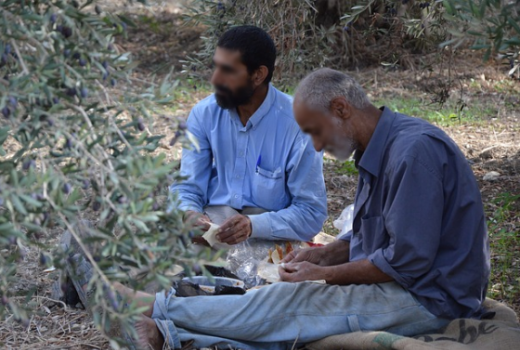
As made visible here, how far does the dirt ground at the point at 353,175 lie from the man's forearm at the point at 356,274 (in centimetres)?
107

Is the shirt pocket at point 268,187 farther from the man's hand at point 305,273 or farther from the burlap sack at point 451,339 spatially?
the burlap sack at point 451,339

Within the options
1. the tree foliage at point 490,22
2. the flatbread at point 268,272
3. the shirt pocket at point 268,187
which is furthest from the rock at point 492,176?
the tree foliage at point 490,22

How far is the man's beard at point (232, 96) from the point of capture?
4.34 m

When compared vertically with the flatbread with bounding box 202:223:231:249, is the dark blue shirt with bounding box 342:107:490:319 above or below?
above

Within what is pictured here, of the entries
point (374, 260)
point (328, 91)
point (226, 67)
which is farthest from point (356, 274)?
point (226, 67)

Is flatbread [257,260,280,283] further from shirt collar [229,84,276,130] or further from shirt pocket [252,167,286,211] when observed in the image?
shirt collar [229,84,276,130]

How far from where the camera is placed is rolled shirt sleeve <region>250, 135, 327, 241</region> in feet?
14.0

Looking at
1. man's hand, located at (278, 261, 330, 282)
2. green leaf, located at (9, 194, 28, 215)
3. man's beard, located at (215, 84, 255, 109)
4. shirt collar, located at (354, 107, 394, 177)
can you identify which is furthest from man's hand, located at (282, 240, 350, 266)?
green leaf, located at (9, 194, 28, 215)

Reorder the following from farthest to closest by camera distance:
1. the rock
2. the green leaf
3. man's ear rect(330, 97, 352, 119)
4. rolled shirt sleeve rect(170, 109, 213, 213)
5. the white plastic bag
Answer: the rock, the white plastic bag, rolled shirt sleeve rect(170, 109, 213, 213), man's ear rect(330, 97, 352, 119), the green leaf

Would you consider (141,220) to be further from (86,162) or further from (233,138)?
(233,138)

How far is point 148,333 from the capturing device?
350cm

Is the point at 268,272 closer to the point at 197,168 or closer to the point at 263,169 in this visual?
the point at 263,169

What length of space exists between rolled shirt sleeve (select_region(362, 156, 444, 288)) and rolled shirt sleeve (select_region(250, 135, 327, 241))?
1.05m

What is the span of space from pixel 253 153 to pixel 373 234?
1.09 m
